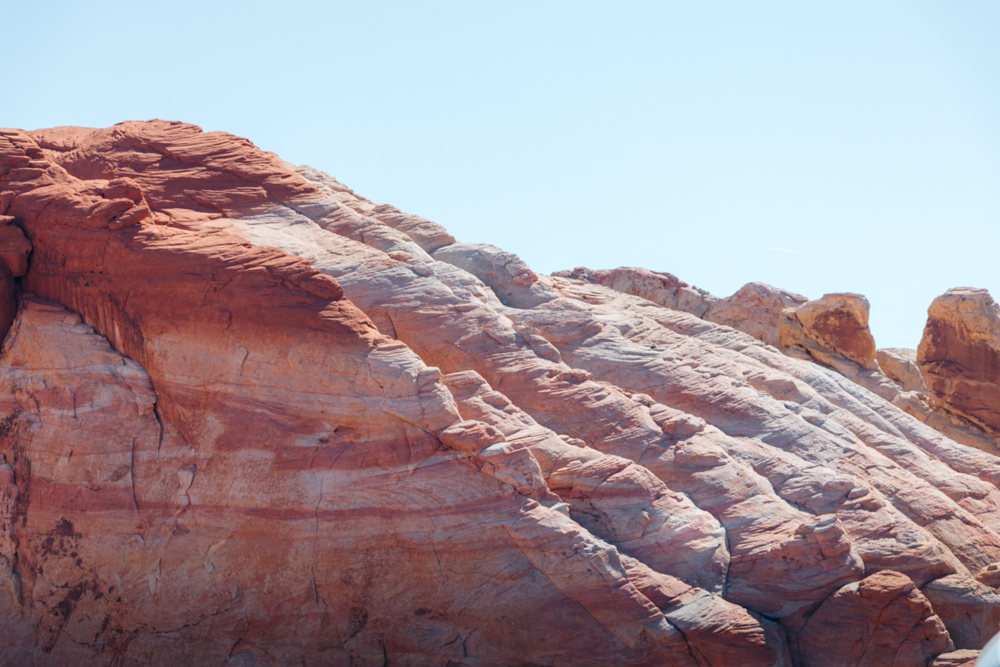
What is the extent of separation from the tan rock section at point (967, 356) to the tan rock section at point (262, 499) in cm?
2284

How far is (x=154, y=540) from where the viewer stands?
48.6ft

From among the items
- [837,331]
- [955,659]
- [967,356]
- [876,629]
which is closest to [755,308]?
[837,331]

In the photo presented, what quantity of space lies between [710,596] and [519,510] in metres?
3.84

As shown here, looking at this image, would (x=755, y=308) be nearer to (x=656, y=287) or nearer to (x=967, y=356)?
(x=656, y=287)

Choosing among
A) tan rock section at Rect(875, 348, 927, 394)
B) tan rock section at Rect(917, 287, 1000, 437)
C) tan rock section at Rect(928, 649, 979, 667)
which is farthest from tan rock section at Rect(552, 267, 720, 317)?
tan rock section at Rect(928, 649, 979, 667)

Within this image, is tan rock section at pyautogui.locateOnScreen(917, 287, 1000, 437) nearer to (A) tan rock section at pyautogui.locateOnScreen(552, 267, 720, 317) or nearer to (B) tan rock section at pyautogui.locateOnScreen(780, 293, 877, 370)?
(B) tan rock section at pyautogui.locateOnScreen(780, 293, 877, 370)

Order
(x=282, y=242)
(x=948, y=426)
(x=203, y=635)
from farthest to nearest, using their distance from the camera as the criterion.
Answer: (x=948, y=426) → (x=282, y=242) → (x=203, y=635)

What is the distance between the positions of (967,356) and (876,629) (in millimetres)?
21819

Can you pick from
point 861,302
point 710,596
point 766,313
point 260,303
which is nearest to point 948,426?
point 861,302

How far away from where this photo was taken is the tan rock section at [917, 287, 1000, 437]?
3388 cm

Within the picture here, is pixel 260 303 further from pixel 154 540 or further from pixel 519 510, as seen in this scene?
pixel 519 510

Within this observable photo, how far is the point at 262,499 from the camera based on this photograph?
14906mm

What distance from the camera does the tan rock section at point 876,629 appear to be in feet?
53.0

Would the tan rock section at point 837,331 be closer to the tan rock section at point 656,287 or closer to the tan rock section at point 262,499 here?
the tan rock section at point 656,287
